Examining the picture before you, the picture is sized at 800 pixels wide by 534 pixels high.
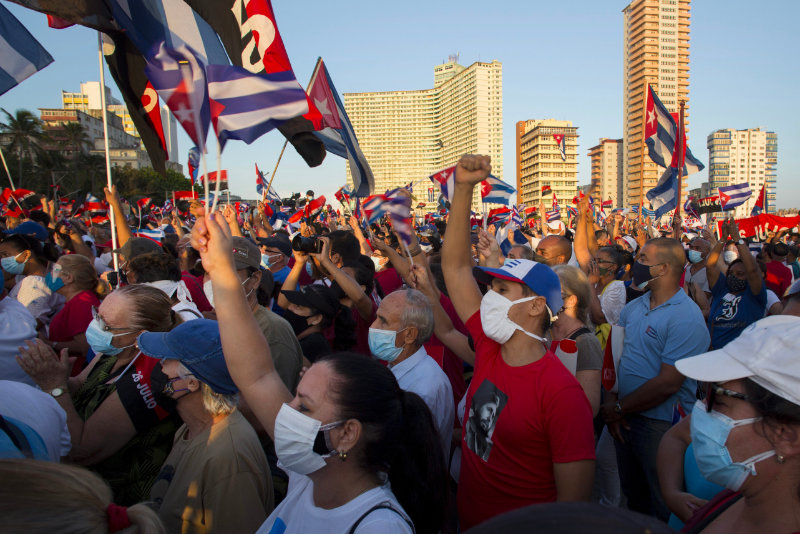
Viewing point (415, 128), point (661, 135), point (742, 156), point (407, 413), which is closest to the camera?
point (407, 413)

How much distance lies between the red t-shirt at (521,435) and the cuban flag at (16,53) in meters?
3.56

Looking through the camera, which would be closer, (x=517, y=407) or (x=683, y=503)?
(x=683, y=503)

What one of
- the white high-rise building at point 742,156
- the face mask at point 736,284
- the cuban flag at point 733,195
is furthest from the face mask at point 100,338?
the white high-rise building at point 742,156

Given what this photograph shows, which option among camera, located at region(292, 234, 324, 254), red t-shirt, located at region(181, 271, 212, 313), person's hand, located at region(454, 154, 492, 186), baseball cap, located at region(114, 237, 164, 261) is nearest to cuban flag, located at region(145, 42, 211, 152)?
person's hand, located at region(454, 154, 492, 186)

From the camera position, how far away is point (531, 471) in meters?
2.35

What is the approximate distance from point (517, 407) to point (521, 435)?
0.12 m

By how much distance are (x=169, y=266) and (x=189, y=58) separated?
7.04ft

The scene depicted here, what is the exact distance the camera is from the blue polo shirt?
140 inches

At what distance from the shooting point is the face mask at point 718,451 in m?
1.48

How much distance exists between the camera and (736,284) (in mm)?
6012

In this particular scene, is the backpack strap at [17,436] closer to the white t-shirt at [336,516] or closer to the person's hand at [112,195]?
the white t-shirt at [336,516]

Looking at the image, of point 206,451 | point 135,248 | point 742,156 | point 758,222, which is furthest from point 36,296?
point 742,156

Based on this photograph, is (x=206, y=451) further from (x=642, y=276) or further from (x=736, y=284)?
(x=736, y=284)

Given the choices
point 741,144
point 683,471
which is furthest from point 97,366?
point 741,144
